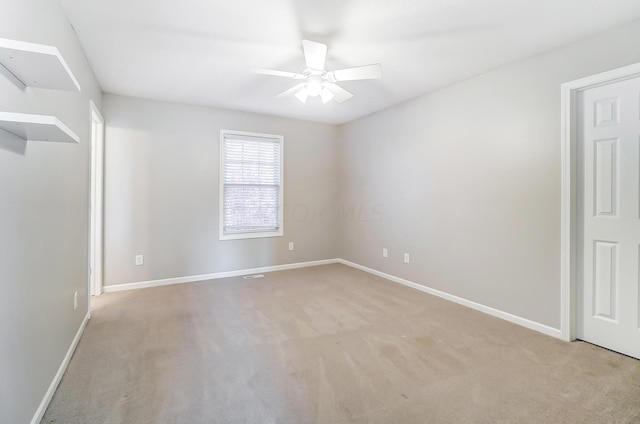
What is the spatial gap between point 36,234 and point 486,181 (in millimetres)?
3583

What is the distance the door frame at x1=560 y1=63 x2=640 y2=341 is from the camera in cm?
247

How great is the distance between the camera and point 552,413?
1662 mm

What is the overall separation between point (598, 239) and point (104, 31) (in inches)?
165

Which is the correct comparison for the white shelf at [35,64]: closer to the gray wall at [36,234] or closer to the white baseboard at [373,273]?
the gray wall at [36,234]

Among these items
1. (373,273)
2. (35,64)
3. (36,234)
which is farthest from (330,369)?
(373,273)

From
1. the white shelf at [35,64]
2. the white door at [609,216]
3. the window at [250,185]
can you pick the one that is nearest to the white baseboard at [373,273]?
the white door at [609,216]

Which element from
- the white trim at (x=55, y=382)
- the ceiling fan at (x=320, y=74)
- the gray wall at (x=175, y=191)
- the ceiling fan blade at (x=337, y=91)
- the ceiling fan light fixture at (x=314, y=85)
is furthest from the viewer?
the gray wall at (x=175, y=191)

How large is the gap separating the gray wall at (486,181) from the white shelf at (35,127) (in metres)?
3.30

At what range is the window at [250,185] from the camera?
177 inches

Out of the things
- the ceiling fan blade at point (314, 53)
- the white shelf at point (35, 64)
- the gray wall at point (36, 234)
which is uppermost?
the ceiling fan blade at point (314, 53)

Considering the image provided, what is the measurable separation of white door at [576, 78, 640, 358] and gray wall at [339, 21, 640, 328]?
6.9 inches

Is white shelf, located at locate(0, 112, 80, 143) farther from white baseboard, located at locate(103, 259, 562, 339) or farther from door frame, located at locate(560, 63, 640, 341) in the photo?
Answer: door frame, located at locate(560, 63, 640, 341)

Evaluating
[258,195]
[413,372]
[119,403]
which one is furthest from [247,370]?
[258,195]

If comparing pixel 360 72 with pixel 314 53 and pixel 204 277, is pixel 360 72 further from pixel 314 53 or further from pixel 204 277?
pixel 204 277
